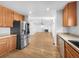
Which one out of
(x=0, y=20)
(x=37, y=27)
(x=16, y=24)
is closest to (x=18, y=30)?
(x=16, y=24)

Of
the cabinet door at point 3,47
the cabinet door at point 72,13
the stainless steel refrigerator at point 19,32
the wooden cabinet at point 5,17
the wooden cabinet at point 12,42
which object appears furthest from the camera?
the stainless steel refrigerator at point 19,32

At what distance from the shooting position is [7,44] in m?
5.50

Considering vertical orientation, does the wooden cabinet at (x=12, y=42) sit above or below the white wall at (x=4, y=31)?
below

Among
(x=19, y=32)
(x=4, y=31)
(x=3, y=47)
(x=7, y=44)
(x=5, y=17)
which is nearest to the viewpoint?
(x=3, y=47)

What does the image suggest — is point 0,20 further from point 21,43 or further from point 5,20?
point 21,43

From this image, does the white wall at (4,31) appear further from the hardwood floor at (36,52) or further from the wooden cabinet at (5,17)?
Result: the hardwood floor at (36,52)

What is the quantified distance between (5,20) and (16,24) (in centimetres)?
111

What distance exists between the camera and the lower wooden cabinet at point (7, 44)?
4993 mm

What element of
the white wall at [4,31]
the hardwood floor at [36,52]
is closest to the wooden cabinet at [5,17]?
the white wall at [4,31]

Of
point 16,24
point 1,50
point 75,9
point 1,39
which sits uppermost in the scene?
point 75,9

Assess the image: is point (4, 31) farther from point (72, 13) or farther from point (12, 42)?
point (72, 13)

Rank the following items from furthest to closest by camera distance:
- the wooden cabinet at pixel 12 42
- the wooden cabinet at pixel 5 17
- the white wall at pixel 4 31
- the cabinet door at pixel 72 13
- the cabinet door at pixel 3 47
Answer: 1. the white wall at pixel 4 31
2. the wooden cabinet at pixel 12 42
3. the wooden cabinet at pixel 5 17
4. the cabinet door at pixel 3 47
5. the cabinet door at pixel 72 13

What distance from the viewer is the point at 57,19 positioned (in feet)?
23.3

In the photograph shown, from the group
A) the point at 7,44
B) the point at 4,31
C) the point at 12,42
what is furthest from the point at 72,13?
the point at 4,31
